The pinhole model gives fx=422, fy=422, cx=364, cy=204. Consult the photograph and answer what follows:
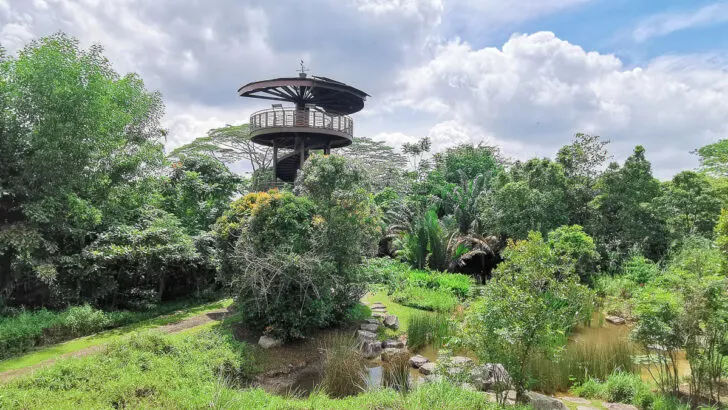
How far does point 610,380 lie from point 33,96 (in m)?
12.1

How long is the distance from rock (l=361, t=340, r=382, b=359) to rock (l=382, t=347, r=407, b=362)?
5.0 inches

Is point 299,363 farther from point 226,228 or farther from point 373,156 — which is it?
point 373,156

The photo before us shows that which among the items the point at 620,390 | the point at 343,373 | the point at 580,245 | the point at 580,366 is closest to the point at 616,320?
the point at 580,245

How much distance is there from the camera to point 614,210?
13797 mm

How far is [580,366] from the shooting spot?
6879 mm

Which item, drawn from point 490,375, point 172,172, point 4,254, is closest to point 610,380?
point 490,375

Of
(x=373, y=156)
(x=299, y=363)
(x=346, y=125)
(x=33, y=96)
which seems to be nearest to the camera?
(x=299, y=363)

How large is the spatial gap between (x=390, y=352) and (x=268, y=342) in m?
2.41

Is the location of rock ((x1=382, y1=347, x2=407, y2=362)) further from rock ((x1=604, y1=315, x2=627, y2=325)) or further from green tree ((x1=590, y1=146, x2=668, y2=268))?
green tree ((x1=590, y1=146, x2=668, y2=268))

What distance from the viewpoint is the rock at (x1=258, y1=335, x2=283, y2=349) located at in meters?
8.27

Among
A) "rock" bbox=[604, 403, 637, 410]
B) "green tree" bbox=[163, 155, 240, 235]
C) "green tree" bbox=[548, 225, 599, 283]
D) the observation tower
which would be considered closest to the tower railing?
the observation tower

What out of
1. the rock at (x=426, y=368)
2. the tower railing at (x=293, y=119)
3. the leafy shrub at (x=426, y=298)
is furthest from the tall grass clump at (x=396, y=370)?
the tower railing at (x=293, y=119)

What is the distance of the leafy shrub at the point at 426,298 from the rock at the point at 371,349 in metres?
2.45

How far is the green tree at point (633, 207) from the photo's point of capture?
42.9 ft
